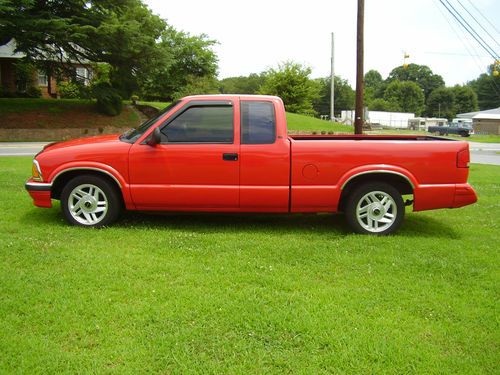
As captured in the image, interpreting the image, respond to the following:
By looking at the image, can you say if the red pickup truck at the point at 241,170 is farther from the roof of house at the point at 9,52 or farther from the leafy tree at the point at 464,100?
the leafy tree at the point at 464,100

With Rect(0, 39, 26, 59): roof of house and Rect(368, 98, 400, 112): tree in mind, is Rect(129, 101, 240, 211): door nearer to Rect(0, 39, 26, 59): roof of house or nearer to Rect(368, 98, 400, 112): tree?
Rect(0, 39, 26, 59): roof of house

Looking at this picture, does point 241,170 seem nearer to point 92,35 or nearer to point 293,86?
point 92,35

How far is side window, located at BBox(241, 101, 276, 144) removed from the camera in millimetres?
5797

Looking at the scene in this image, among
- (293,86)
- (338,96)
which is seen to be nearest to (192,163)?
(293,86)

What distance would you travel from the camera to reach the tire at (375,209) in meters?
5.88

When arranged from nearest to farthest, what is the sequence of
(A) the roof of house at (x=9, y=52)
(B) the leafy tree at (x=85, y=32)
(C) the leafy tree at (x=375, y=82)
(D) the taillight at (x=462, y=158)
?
(D) the taillight at (x=462, y=158), (B) the leafy tree at (x=85, y=32), (A) the roof of house at (x=9, y=52), (C) the leafy tree at (x=375, y=82)

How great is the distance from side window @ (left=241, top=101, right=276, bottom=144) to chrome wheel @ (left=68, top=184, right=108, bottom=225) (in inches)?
77.3

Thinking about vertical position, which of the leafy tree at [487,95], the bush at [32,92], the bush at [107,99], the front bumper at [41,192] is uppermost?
the leafy tree at [487,95]

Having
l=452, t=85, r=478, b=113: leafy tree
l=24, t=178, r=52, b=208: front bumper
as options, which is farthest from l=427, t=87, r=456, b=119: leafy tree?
l=24, t=178, r=52, b=208: front bumper

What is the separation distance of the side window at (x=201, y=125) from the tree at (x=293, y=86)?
43.6m

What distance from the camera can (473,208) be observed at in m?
7.84

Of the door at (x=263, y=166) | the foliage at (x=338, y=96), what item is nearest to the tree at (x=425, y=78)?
the foliage at (x=338, y=96)

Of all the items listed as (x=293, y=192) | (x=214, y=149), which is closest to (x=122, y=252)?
(x=214, y=149)

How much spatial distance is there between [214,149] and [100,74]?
115 feet
